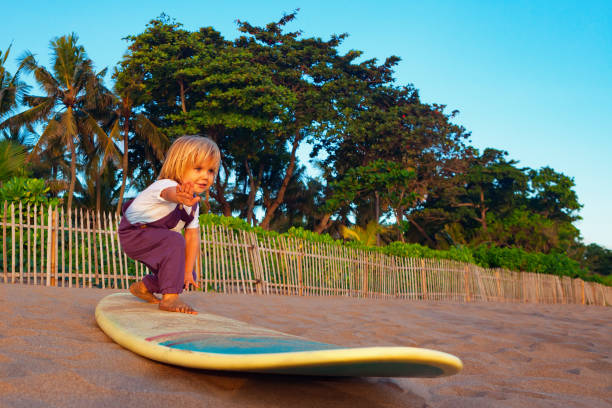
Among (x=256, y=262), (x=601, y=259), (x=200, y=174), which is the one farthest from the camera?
(x=601, y=259)

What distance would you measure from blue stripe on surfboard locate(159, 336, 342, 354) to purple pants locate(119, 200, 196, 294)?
1.00 metres

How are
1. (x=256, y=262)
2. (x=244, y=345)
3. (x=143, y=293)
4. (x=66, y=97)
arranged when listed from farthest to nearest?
(x=66, y=97), (x=256, y=262), (x=143, y=293), (x=244, y=345)

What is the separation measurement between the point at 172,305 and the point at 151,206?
0.60m

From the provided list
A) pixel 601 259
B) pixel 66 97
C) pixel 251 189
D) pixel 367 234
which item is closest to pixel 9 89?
pixel 66 97

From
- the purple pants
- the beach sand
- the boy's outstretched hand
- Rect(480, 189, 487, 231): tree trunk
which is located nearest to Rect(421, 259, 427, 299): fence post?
the beach sand

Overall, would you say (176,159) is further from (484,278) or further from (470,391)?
(484,278)

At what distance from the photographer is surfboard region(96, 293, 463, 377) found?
1224mm

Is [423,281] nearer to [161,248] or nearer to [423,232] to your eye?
[161,248]

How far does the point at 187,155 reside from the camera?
2.69 metres

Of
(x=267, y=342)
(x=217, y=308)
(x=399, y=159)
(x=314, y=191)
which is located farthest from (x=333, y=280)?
(x=314, y=191)

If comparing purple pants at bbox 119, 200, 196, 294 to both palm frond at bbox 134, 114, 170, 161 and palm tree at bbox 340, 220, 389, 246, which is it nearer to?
palm tree at bbox 340, 220, 389, 246

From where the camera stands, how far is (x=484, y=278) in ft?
51.5

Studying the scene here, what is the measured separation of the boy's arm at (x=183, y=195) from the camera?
2.32m

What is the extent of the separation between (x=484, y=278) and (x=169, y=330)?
15529 millimetres
